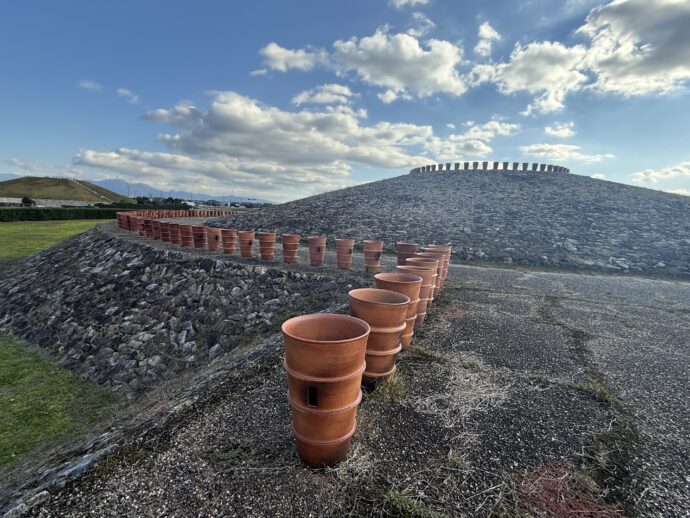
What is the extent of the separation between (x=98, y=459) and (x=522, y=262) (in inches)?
667

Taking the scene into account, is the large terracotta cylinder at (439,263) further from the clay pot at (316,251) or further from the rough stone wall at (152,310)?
the clay pot at (316,251)

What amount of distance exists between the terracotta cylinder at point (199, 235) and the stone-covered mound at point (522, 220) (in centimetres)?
775

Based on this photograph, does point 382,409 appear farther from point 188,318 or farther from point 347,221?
point 347,221

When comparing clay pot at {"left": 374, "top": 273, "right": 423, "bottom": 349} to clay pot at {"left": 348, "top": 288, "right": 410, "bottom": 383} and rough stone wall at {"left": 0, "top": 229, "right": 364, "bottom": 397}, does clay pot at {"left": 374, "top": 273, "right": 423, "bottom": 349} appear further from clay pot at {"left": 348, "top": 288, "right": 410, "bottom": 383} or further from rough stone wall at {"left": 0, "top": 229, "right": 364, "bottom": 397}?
rough stone wall at {"left": 0, "top": 229, "right": 364, "bottom": 397}

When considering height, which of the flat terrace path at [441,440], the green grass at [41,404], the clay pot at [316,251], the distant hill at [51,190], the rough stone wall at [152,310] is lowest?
the green grass at [41,404]

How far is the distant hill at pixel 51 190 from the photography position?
6175cm

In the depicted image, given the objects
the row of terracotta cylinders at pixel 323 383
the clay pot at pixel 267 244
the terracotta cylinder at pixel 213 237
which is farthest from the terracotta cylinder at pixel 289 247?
the row of terracotta cylinders at pixel 323 383

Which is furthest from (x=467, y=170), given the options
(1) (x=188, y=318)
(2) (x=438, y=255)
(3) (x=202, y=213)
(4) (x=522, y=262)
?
(1) (x=188, y=318)

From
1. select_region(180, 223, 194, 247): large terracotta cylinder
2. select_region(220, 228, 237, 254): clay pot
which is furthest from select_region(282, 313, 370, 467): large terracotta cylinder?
select_region(180, 223, 194, 247): large terracotta cylinder

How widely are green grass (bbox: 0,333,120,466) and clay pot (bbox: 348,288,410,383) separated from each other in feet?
17.2

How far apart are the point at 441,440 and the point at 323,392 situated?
4.60ft

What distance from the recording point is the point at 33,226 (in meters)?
26.6

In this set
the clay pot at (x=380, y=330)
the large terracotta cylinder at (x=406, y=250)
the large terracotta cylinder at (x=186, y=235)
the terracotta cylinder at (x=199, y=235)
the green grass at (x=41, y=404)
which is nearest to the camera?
the clay pot at (x=380, y=330)

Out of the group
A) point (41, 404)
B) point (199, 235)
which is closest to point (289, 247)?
point (199, 235)
